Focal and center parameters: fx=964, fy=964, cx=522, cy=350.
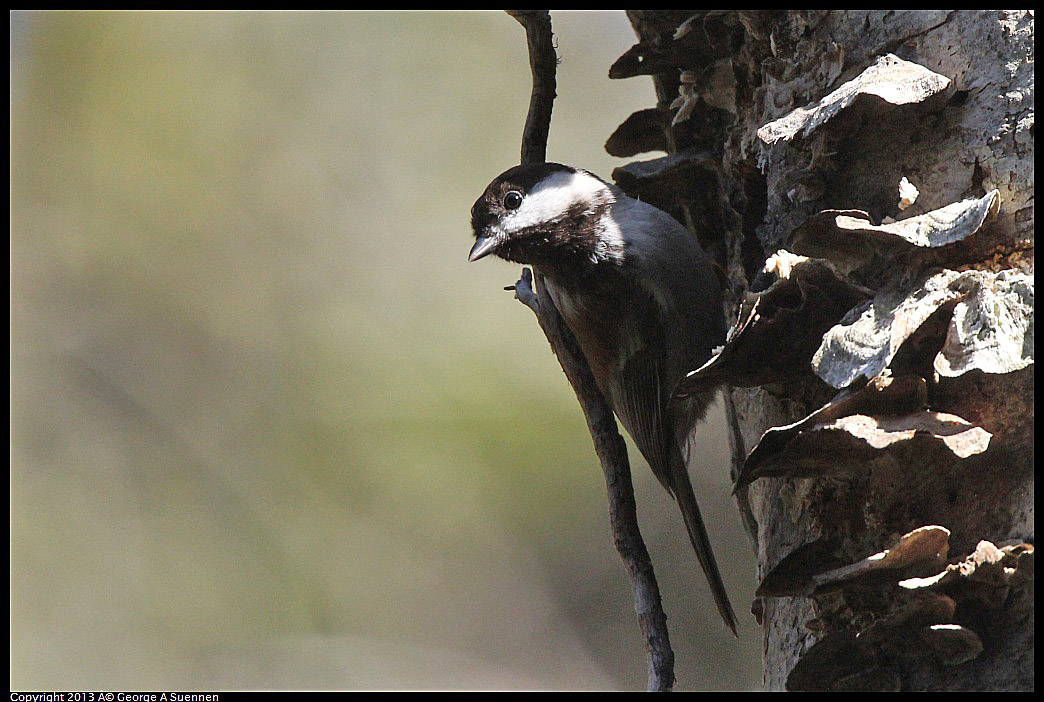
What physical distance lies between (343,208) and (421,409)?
150 centimetres

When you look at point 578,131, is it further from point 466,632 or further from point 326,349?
point 466,632

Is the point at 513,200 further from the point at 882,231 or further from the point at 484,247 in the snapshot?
the point at 882,231

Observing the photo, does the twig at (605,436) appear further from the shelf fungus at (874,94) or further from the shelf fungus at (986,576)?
the shelf fungus at (874,94)

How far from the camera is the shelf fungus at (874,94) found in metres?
1.35

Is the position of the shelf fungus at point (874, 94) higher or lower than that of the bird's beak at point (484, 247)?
lower

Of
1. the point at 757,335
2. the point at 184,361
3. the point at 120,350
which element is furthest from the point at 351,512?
the point at 757,335

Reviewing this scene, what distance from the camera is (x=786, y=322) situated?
1290 millimetres

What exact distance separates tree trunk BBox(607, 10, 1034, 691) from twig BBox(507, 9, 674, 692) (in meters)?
0.18

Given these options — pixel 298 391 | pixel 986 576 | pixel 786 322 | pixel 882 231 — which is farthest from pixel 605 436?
pixel 298 391

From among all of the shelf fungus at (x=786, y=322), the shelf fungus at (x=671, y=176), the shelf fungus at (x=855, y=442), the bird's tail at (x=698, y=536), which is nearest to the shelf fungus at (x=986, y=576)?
the shelf fungus at (x=855, y=442)

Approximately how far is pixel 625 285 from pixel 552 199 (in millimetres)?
343

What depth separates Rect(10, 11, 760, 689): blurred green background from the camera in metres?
4.42

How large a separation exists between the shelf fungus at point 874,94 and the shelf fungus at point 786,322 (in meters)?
0.23

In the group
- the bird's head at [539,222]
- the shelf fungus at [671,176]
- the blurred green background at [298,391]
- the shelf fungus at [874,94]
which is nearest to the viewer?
the shelf fungus at [874,94]
